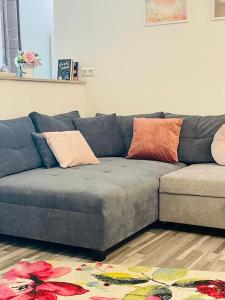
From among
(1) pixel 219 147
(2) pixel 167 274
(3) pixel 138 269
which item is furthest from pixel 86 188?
(1) pixel 219 147

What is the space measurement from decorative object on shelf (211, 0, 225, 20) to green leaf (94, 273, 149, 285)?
2614 mm

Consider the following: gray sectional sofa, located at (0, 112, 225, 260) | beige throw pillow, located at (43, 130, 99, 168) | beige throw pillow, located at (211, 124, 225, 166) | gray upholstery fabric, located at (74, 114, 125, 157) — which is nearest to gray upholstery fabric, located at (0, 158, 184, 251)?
gray sectional sofa, located at (0, 112, 225, 260)

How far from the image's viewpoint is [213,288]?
236 centimetres

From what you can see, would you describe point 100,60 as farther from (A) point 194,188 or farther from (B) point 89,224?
(B) point 89,224

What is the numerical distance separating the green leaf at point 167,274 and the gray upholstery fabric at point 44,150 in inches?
52.9

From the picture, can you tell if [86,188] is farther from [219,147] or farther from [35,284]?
[219,147]

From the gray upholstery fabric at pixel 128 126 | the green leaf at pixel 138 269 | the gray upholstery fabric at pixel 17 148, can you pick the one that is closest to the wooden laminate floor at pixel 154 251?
the green leaf at pixel 138 269

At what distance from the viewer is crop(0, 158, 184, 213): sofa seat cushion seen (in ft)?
9.20

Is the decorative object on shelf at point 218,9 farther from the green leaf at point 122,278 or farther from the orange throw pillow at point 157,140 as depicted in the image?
the green leaf at point 122,278

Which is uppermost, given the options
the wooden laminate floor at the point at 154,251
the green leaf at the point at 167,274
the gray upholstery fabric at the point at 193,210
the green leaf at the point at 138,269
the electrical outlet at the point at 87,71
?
the electrical outlet at the point at 87,71

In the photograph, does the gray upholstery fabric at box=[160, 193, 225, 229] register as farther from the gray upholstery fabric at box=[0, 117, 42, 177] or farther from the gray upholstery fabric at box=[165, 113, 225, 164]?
the gray upholstery fabric at box=[0, 117, 42, 177]

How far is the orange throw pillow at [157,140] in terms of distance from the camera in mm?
3887

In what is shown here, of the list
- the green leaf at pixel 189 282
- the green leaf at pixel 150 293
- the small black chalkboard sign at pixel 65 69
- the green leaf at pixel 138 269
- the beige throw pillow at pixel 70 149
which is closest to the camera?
the green leaf at pixel 150 293

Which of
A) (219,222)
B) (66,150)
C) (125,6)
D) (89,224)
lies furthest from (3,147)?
(125,6)
